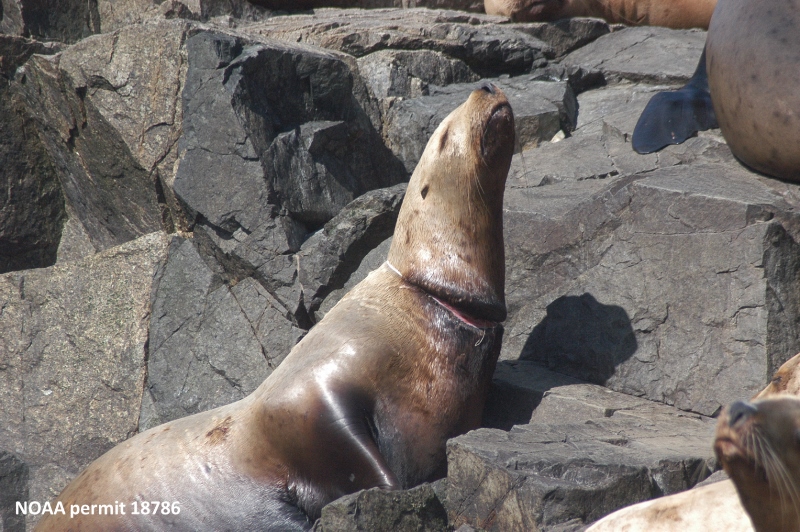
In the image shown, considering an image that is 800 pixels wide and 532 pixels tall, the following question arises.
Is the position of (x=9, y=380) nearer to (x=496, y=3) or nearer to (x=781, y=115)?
(x=781, y=115)

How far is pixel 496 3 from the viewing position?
28.0 ft

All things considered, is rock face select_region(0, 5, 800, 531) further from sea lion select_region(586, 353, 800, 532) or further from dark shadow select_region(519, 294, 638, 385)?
sea lion select_region(586, 353, 800, 532)

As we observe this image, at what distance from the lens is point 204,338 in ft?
17.2

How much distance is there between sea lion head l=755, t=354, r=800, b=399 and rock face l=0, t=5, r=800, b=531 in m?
0.40

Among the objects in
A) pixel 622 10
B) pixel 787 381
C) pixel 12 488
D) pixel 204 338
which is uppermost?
pixel 622 10

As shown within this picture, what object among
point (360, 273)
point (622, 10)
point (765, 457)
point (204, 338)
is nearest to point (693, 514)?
point (765, 457)

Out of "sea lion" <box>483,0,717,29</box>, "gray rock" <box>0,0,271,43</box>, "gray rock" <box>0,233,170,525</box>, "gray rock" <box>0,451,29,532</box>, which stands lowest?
"gray rock" <box>0,451,29,532</box>

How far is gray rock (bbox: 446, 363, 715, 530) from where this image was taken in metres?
2.81

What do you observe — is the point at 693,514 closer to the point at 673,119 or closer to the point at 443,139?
the point at 443,139

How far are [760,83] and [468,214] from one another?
1.69 m

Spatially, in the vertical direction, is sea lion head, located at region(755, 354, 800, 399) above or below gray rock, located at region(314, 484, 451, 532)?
above

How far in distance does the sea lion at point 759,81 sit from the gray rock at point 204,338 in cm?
272

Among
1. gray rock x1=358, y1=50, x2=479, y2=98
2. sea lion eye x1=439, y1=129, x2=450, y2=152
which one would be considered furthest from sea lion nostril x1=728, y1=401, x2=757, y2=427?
gray rock x1=358, y1=50, x2=479, y2=98

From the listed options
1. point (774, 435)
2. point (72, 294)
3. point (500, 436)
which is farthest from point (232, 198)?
point (774, 435)
